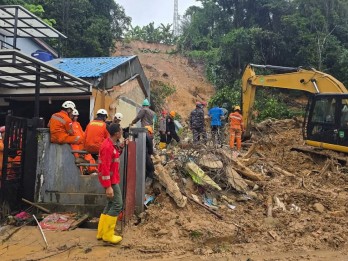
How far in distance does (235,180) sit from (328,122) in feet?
14.0

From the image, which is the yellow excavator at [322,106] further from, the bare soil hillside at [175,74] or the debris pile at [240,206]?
the bare soil hillside at [175,74]

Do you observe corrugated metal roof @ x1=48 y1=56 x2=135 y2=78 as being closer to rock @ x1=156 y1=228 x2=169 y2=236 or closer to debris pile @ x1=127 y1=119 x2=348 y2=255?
debris pile @ x1=127 y1=119 x2=348 y2=255

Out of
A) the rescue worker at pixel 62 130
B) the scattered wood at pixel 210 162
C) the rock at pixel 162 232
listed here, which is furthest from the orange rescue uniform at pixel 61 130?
the scattered wood at pixel 210 162

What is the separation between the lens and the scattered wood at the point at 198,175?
761cm

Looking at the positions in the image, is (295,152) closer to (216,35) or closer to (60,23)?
(60,23)

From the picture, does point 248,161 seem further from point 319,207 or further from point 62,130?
point 62,130

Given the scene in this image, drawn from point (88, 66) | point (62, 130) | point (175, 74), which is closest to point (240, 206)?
point (62, 130)

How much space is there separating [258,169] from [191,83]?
26097 millimetres

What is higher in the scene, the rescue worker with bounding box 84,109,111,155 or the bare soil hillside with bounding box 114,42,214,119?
the bare soil hillside with bounding box 114,42,214,119

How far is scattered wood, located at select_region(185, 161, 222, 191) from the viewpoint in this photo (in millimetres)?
7613

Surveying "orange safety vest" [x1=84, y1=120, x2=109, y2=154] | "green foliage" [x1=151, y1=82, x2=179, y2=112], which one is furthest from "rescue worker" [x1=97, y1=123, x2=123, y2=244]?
"green foliage" [x1=151, y1=82, x2=179, y2=112]

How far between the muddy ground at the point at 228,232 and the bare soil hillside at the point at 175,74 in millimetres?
21150

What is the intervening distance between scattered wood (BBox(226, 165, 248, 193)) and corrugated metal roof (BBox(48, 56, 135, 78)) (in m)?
5.26

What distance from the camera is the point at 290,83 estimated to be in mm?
12594
